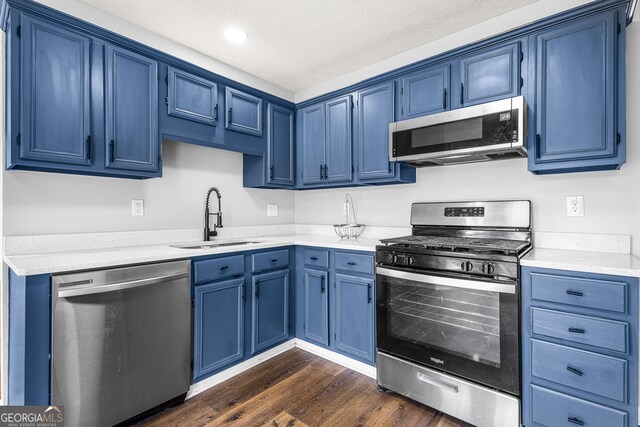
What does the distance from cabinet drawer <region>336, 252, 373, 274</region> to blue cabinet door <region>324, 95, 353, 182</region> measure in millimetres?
765

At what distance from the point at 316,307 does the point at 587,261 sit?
1879 millimetres

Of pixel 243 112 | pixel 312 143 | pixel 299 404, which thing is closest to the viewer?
pixel 299 404

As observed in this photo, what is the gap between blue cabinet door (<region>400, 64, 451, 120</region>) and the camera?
2.35m

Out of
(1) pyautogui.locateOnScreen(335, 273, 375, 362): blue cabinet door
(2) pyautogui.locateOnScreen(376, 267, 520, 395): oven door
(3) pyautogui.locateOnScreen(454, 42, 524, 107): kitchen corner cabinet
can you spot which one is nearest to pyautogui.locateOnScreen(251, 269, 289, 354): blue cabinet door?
(1) pyautogui.locateOnScreen(335, 273, 375, 362): blue cabinet door

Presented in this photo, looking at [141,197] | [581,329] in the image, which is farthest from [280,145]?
[581,329]

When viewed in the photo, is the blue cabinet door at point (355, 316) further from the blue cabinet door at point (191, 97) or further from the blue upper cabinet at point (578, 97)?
the blue cabinet door at point (191, 97)

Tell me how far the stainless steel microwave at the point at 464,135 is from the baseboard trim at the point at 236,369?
187 cm

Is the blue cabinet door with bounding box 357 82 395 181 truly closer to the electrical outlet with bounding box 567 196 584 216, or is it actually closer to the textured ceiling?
the textured ceiling

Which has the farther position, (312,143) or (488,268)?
(312,143)

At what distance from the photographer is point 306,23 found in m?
2.27

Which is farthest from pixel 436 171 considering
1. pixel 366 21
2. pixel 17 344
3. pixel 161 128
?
pixel 17 344

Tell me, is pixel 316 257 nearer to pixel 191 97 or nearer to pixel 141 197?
pixel 141 197

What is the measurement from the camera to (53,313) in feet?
5.17

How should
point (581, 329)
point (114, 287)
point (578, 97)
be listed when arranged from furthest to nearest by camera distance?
1. point (578, 97)
2. point (114, 287)
3. point (581, 329)
